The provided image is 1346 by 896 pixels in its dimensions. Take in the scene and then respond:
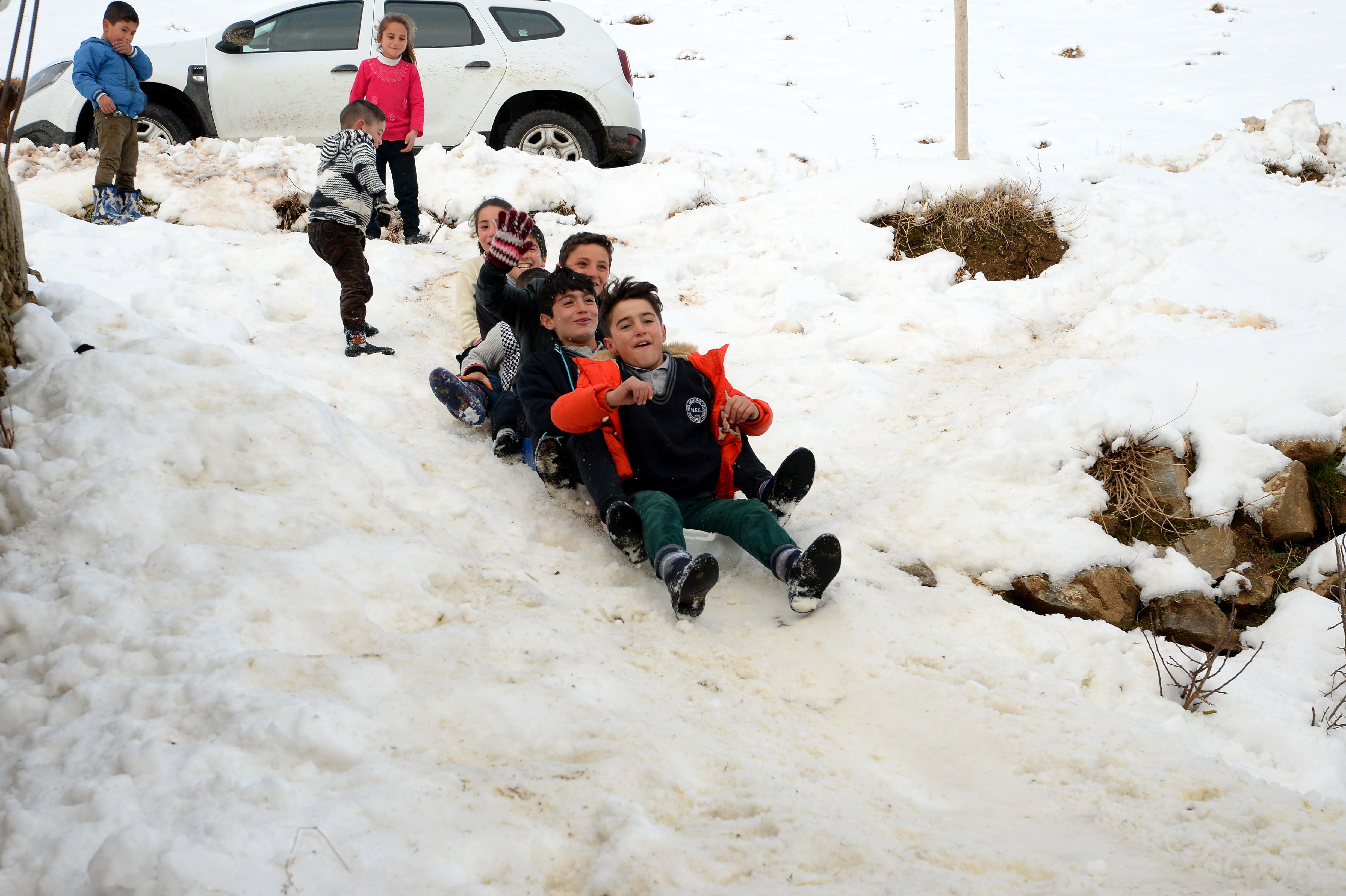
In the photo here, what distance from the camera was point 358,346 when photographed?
4.73 m

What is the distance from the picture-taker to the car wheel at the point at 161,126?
25.5ft

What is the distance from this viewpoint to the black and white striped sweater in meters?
4.78

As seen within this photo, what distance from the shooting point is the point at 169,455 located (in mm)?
2609

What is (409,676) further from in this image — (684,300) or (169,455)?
(684,300)

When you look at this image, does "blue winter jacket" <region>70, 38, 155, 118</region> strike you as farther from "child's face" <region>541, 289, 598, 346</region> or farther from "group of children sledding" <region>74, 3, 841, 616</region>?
"child's face" <region>541, 289, 598, 346</region>

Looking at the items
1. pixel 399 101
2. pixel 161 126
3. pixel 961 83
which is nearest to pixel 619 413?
pixel 399 101

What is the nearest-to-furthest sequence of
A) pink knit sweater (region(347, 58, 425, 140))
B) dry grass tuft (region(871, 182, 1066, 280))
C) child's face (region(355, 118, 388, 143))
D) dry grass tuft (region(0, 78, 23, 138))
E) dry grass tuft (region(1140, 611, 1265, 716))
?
dry grass tuft (region(0, 78, 23, 138)) < dry grass tuft (region(1140, 611, 1265, 716)) < child's face (region(355, 118, 388, 143)) < dry grass tuft (region(871, 182, 1066, 280)) < pink knit sweater (region(347, 58, 425, 140))

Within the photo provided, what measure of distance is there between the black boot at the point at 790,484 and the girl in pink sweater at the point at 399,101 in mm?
4860

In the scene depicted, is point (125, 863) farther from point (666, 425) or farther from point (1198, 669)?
point (1198, 669)

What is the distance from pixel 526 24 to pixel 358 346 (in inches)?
203

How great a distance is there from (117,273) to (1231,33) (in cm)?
1790

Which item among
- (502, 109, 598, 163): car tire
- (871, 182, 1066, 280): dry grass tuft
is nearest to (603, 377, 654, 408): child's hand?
(871, 182, 1066, 280): dry grass tuft

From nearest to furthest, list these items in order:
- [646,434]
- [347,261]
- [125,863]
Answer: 1. [125,863]
2. [646,434]
3. [347,261]

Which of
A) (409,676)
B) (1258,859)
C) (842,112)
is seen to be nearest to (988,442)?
(1258,859)
